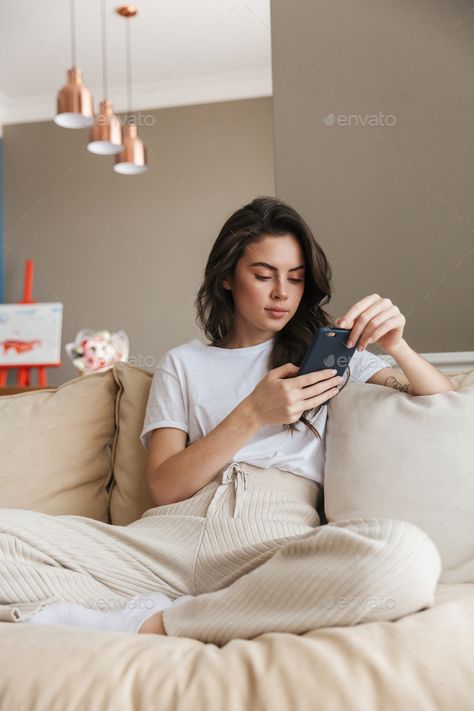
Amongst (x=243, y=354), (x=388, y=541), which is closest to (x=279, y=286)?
(x=243, y=354)

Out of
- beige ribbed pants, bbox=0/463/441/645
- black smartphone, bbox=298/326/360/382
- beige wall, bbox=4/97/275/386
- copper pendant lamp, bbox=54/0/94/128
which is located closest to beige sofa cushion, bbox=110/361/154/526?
beige ribbed pants, bbox=0/463/441/645

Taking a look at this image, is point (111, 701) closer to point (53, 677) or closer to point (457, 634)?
point (53, 677)

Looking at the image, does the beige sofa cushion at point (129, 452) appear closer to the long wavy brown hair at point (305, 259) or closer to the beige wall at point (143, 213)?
the long wavy brown hair at point (305, 259)

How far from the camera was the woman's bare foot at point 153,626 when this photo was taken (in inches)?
41.3

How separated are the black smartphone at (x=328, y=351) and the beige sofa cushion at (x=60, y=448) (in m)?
0.55

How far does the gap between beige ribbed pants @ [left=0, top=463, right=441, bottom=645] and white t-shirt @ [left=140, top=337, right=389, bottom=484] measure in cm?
4

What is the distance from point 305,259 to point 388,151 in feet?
1.93

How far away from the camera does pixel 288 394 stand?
1.33 metres

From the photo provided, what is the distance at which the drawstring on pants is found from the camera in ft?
4.31

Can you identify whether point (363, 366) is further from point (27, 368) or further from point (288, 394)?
point (27, 368)

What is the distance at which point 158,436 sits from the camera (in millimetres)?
1508

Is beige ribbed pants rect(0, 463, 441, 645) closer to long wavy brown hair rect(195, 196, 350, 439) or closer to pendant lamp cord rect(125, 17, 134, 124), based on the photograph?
long wavy brown hair rect(195, 196, 350, 439)

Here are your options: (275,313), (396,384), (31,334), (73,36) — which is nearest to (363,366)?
(396,384)

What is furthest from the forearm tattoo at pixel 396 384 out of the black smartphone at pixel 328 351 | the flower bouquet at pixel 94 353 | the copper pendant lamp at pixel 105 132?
the copper pendant lamp at pixel 105 132
